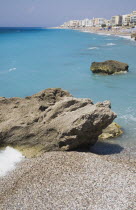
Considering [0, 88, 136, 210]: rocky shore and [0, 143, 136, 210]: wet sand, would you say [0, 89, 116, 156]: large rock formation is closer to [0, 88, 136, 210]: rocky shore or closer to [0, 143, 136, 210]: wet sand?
[0, 88, 136, 210]: rocky shore

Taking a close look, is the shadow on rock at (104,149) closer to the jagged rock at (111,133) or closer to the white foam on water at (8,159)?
the jagged rock at (111,133)

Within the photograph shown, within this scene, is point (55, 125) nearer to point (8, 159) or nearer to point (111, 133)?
point (8, 159)

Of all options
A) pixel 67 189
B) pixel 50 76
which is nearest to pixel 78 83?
pixel 50 76

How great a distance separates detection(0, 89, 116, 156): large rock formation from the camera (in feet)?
40.6

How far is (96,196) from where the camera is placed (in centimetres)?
898

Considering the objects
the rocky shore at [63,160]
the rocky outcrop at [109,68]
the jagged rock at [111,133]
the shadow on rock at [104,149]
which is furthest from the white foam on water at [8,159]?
the rocky outcrop at [109,68]

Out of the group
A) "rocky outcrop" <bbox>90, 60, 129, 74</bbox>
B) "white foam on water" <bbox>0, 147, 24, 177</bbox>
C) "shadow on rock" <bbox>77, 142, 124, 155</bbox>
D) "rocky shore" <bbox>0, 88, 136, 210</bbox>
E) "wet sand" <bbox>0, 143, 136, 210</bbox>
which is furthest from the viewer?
"rocky outcrop" <bbox>90, 60, 129, 74</bbox>

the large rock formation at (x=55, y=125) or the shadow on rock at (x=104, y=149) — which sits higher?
the large rock formation at (x=55, y=125)

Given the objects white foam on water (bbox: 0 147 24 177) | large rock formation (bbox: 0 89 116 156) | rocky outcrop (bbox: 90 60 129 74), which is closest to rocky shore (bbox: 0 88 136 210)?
large rock formation (bbox: 0 89 116 156)

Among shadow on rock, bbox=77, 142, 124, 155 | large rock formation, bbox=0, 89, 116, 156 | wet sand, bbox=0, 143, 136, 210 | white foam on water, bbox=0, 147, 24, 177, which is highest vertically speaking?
large rock formation, bbox=0, 89, 116, 156

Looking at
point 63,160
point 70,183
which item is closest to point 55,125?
point 63,160

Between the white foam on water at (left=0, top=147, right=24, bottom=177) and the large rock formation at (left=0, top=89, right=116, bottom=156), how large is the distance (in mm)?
430

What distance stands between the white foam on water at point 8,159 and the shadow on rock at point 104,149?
329 centimetres

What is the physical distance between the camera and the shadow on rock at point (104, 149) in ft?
43.3
